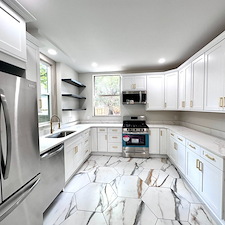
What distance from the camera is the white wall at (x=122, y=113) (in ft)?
12.9

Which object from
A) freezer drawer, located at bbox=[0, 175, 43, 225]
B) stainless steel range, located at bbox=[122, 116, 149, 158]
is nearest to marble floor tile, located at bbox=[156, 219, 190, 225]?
freezer drawer, located at bbox=[0, 175, 43, 225]

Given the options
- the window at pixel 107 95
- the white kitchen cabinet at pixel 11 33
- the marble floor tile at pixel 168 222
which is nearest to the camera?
the white kitchen cabinet at pixel 11 33

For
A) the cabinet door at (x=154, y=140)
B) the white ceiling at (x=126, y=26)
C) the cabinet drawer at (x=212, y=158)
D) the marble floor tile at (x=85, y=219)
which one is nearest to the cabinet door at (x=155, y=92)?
the cabinet door at (x=154, y=140)

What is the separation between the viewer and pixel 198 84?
2.28 m

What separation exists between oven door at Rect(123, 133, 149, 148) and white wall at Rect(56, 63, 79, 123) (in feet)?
5.51

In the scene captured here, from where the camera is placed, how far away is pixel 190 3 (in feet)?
4.67

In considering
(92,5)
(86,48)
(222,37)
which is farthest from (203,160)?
(86,48)

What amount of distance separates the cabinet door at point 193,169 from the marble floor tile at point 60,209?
72.2 inches

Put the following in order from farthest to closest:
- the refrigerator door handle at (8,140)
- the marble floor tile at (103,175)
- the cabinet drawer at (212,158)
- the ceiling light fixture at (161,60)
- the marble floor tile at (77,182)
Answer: the ceiling light fixture at (161,60) < the marble floor tile at (103,175) < the marble floor tile at (77,182) < the cabinet drawer at (212,158) < the refrigerator door handle at (8,140)

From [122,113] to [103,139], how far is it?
1.08 meters

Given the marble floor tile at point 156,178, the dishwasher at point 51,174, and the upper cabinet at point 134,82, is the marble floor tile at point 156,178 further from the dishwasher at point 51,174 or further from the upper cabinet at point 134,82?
the upper cabinet at point 134,82

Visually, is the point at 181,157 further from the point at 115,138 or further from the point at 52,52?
the point at 52,52

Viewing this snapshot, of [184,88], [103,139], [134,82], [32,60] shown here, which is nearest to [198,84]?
[184,88]

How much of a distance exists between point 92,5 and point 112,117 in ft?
10.2
